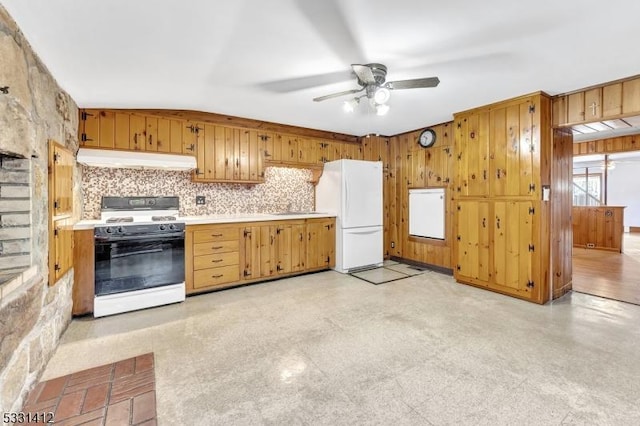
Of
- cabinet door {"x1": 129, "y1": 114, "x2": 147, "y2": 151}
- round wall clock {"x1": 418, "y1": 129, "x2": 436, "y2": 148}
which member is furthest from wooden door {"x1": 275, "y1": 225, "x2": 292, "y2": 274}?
round wall clock {"x1": 418, "y1": 129, "x2": 436, "y2": 148}

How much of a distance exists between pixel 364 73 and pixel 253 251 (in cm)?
272

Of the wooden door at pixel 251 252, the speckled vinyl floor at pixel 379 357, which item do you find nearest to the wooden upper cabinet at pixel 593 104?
the speckled vinyl floor at pixel 379 357

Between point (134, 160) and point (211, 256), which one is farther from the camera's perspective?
point (211, 256)

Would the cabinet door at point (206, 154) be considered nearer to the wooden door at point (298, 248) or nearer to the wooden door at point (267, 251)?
the wooden door at point (267, 251)

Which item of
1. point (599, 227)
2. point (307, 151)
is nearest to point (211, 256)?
point (307, 151)

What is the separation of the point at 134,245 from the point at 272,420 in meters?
2.49

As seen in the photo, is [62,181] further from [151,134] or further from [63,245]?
[151,134]

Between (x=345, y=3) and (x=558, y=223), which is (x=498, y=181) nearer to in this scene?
(x=558, y=223)

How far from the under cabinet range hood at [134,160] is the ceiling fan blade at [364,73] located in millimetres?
2428

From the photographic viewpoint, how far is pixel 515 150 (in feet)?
11.6

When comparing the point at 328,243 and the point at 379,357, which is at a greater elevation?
the point at 328,243

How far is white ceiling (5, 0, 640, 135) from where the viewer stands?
182 centimetres

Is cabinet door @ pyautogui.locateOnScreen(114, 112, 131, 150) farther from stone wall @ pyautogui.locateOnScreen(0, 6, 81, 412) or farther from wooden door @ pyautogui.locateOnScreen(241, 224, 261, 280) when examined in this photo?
wooden door @ pyautogui.locateOnScreen(241, 224, 261, 280)

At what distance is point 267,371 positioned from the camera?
83.6 inches
